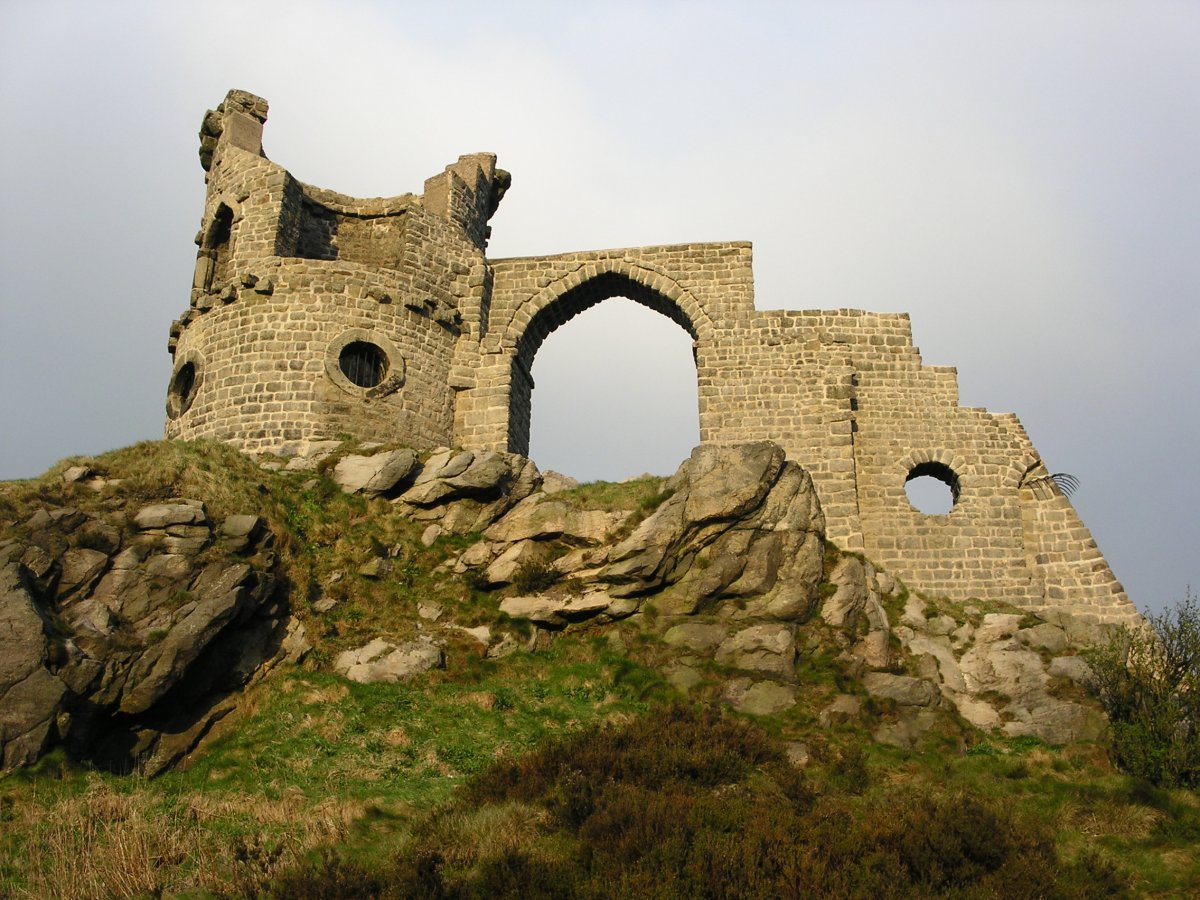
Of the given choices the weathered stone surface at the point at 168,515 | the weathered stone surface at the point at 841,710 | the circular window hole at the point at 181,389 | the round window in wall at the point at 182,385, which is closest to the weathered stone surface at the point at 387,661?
the weathered stone surface at the point at 168,515

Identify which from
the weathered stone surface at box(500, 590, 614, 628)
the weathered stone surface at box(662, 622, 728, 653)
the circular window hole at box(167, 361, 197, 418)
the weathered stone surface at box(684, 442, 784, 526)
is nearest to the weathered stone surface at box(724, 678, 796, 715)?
the weathered stone surface at box(662, 622, 728, 653)

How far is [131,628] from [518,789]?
608 centimetres

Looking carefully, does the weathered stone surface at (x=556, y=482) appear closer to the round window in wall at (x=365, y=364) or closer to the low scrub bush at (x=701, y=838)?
the round window in wall at (x=365, y=364)

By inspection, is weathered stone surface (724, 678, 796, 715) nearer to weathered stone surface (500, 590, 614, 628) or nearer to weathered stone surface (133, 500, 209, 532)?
weathered stone surface (500, 590, 614, 628)

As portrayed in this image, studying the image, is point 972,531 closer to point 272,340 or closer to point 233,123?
point 272,340

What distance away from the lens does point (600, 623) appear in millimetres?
16156

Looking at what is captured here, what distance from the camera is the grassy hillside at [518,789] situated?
8867 millimetres

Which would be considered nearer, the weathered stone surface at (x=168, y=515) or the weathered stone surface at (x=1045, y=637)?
the weathered stone surface at (x=168, y=515)

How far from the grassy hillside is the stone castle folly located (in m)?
3.89

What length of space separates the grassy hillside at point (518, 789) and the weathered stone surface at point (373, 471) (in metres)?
0.99

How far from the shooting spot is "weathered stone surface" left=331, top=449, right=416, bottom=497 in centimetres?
1842

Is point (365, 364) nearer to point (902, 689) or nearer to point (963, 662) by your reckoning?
point (902, 689)

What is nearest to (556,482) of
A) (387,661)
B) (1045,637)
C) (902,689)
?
(387,661)

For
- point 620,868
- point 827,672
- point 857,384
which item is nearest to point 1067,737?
point 827,672
